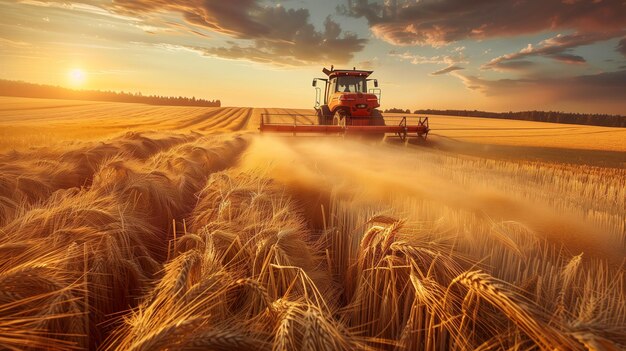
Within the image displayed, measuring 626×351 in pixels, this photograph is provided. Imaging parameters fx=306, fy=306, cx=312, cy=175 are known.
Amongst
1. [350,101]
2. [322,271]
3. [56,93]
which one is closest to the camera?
[322,271]

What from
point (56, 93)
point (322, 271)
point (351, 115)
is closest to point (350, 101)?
point (351, 115)

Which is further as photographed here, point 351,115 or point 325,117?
point 325,117

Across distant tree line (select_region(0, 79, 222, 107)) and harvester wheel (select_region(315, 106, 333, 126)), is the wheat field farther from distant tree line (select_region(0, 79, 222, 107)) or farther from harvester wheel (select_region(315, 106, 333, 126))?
distant tree line (select_region(0, 79, 222, 107))

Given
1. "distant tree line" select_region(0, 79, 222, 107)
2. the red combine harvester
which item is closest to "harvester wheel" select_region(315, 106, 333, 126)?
the red combine harvester

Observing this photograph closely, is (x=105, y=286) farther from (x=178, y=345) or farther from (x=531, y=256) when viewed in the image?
(x=531, y=256)

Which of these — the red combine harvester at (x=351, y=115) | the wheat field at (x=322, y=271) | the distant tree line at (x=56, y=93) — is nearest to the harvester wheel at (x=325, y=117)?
the red combine harvester at (x=351, y=115)

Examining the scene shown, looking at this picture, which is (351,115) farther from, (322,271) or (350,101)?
(322,271)

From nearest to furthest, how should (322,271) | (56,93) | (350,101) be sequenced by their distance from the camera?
(322,271) → (350,101) → (56,93)

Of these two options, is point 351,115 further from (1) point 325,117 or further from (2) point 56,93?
(2) point 56,93

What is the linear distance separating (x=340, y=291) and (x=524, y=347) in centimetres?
87

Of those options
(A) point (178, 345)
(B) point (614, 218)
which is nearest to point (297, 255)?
(A) point (178, 345)

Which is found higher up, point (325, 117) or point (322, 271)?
point (325, 117)

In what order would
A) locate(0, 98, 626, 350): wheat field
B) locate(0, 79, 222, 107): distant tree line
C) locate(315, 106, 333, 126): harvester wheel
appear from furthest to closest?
locate(0, 79, 222, 107): distant tree line → locate(315, 106, 333, 126): harvester wheel → locate(0, 98, 626, 350): wheat field

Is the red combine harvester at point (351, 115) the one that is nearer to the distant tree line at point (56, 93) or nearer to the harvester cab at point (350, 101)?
the harvester cab at point (350, 101)
